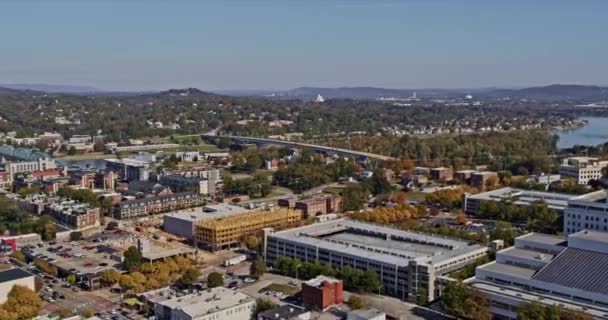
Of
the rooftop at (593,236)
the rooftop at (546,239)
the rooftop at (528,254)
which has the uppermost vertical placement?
the rooftop at (593,236)

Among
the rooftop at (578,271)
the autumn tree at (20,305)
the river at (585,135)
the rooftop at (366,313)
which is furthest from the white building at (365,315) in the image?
the river at (585,135)

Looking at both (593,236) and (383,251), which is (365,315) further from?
(593,236)

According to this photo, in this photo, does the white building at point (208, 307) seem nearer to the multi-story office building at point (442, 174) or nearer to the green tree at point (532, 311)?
the green tree at point (532, 311)

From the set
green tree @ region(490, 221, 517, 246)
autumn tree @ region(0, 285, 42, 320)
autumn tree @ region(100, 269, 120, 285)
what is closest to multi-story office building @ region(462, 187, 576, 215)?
green tree @ region(490, 221, 517, 246)

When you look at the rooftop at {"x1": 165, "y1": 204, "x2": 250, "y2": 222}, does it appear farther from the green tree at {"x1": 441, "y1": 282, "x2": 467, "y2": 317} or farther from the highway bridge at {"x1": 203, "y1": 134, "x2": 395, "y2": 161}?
the highway bridge at {"x1": 203, "y1": 134, "x2": 395, "y2": 161}

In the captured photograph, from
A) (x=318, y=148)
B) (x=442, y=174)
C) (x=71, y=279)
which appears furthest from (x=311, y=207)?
(x=318, y=148)

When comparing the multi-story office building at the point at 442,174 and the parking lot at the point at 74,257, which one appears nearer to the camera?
the parking lot at the point at 74,257

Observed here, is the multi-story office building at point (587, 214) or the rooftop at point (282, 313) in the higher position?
the multi-story office building at point (587, 214)

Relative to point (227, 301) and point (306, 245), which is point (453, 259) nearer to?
point (306, 245)

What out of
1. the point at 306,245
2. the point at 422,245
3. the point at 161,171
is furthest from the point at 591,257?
the point at 161,171
